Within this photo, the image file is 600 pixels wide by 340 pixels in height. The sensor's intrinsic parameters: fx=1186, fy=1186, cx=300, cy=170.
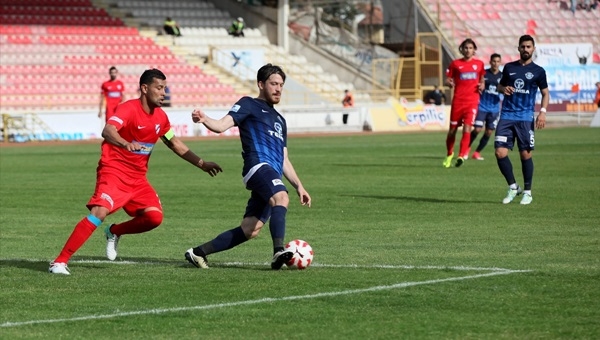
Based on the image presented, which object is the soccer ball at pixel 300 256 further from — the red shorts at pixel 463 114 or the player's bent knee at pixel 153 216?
the red shorts at pixel 463 114

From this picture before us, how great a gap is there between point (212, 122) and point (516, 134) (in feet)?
27.9

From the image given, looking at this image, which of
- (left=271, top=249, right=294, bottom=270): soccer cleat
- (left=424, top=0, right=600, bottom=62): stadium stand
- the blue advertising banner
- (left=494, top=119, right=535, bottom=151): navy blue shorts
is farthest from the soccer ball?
(left=424, top=0, right=600, bottom=62): stadium stand

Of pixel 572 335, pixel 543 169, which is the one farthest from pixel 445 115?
pixel 572 335

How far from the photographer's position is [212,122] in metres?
10.0

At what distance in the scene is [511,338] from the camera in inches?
283

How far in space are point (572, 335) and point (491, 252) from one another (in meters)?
4.39

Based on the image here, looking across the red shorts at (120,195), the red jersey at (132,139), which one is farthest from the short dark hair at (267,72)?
the red shorts at (120,195)

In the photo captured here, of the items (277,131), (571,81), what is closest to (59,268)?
(277,131)

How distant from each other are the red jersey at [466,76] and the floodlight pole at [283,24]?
104ft

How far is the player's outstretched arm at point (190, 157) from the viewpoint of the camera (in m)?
10.7

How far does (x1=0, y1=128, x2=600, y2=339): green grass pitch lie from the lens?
7785 mm

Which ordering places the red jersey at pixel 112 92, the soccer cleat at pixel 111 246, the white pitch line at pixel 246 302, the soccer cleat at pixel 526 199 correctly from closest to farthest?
the white pitch line at pixel 246 302 < the soccer cleat at pixel 111 246 < the soccer cleat at pixel 526 199 < the red jersey at pixel 112 92

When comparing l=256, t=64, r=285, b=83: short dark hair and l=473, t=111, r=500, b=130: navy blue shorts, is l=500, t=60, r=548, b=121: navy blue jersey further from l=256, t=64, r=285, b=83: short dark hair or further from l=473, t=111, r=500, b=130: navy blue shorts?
l=473, t=111, r=500, b=130: navy blue shorts

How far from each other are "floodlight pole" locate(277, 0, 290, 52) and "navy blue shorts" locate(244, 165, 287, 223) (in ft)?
153
